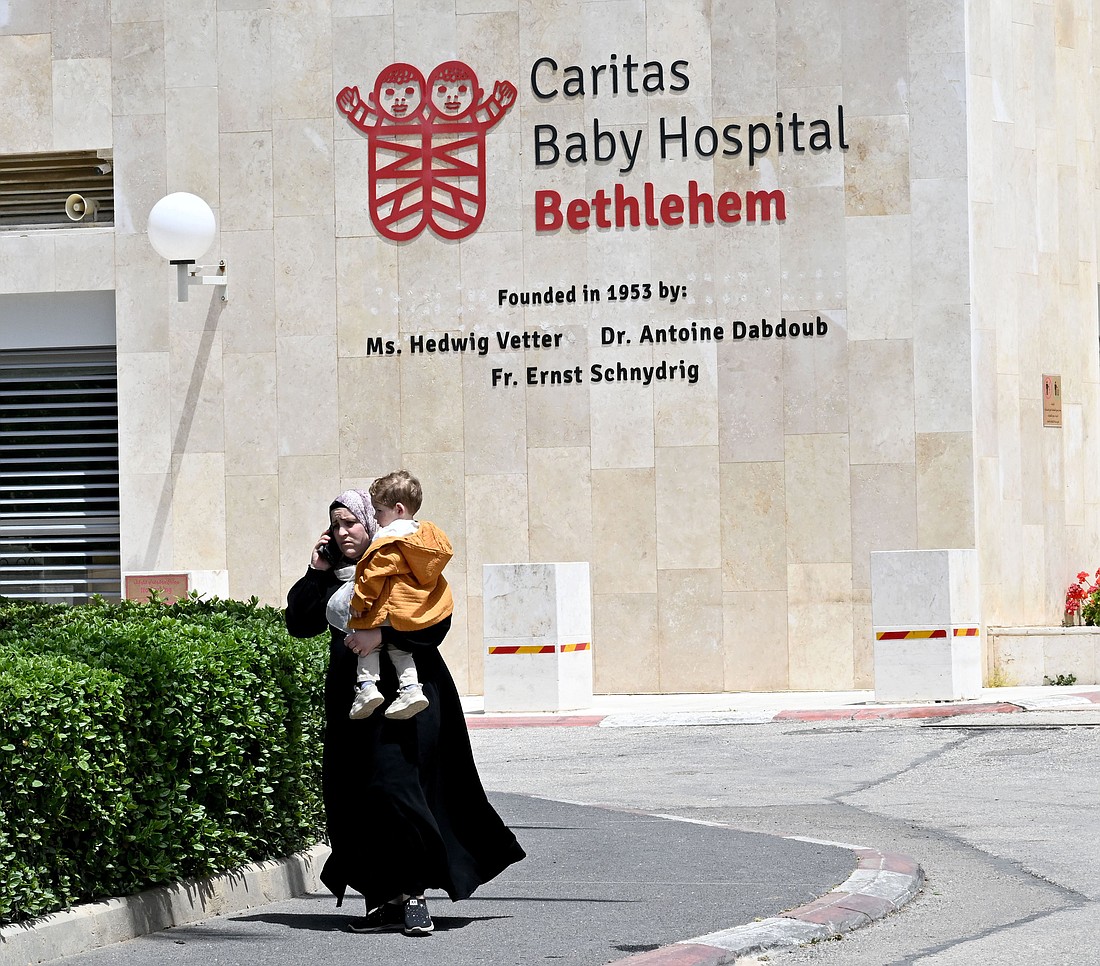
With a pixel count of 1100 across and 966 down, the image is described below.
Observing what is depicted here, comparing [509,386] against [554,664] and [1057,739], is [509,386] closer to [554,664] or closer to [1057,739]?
[554,664]

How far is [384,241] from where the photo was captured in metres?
19.8

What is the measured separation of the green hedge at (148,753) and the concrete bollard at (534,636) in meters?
8.47

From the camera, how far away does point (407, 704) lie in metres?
7.19

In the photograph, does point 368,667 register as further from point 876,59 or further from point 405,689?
point 876,59

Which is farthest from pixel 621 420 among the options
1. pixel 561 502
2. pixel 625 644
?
pixel 625 644

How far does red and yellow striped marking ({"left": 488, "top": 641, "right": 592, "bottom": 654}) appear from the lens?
685 inches

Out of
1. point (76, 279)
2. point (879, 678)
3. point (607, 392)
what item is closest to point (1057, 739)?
point (879, 678)

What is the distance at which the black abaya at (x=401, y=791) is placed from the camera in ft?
23.6

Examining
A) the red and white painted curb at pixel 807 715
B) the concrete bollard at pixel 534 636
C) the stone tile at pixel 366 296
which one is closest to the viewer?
the red and white painted curb at pixel 807 715

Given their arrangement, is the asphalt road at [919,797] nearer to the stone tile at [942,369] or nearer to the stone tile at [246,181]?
the stone tile at [942,369]

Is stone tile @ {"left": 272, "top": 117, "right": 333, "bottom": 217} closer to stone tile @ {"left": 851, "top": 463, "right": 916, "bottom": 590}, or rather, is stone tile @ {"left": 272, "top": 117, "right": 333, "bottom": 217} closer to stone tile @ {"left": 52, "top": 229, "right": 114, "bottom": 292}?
stone tile @ {"left": 52, "top": 229, "right": 114, "bottom": 292}

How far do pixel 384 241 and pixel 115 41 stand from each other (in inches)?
153

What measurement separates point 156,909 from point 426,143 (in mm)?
13626

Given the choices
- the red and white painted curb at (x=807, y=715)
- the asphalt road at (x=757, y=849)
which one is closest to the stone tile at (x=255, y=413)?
the red and white painted curb at (x=807, y=715)
